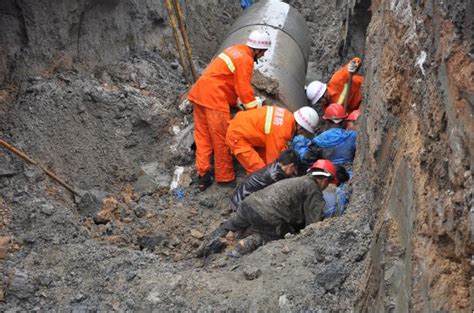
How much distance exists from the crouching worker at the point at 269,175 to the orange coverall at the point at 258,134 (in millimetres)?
315

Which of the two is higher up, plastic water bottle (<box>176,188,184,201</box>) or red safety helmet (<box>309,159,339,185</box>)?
red safety helmet (<box>309,159,339,185</box>)

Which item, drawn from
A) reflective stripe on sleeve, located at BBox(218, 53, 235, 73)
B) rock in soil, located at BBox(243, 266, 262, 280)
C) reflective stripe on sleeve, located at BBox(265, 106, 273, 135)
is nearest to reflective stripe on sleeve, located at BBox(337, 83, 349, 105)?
reflective stripe on sleeve, located at BBox(265, 106, 273, 135)

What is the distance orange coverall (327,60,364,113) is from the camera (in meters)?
8.55

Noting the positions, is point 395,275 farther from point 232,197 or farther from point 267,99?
point 267,99

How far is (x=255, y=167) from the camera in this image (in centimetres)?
752

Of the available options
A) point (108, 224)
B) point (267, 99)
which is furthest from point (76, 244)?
point (267, 99)

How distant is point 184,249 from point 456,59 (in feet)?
13.7

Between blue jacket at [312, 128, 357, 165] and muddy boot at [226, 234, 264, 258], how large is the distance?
1438mm

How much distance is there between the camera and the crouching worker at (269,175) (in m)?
7.03

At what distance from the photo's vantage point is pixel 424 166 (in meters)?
3.61

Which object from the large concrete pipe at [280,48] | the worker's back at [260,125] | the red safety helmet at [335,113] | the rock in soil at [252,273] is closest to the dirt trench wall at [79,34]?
the large concrete pipe at [280,48]

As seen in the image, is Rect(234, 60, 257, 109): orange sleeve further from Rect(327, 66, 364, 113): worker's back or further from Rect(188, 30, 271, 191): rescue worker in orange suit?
Rect(327, 66, 364, 113): worker's back

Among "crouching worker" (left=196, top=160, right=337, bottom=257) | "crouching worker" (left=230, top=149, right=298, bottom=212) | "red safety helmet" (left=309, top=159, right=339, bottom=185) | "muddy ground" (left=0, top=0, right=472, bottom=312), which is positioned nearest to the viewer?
"muddy ground" (left=0, top=0, right=472, bottom=312)

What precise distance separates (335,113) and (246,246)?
2468 millimetres
